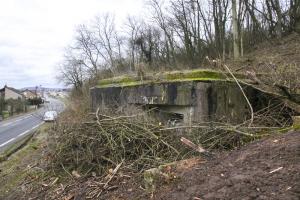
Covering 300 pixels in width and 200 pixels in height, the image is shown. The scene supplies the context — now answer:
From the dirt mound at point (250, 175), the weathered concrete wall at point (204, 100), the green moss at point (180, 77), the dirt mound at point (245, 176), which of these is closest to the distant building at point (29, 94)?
the green moss at point (180, 77)

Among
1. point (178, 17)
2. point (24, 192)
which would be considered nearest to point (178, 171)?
point (24, 192)

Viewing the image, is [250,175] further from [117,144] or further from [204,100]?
[204,100]

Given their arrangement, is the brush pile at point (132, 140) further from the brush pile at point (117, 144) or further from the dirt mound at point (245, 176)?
the dirt mound at point (245, 176)

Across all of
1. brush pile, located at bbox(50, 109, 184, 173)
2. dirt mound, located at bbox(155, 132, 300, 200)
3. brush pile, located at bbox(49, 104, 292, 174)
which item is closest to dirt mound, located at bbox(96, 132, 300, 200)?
dirt mound, located at bbox(155, 132, 300, 200)

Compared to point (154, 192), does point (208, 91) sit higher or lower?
higher

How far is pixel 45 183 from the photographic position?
8.09m

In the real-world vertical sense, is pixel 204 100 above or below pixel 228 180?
above

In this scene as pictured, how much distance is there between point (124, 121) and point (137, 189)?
7.16 ft

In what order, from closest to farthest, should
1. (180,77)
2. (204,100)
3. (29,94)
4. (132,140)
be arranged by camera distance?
(132,140) → (204,100) → (180,77) → (29,94)

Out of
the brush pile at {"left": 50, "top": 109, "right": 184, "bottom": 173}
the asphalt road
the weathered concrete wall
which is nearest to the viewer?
the brush pile at {"left": 50, "top": 109, "right": 184, "bottom": 173}

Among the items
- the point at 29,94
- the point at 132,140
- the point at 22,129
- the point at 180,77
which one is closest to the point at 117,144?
the point at 132,140

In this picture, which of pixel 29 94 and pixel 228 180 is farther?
pixel 29 94

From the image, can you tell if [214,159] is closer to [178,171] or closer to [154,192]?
[178,171]

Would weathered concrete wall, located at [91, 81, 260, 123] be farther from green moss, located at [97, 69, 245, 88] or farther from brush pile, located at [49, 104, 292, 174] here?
brush pile, located at [49, 104, 292, 174]
